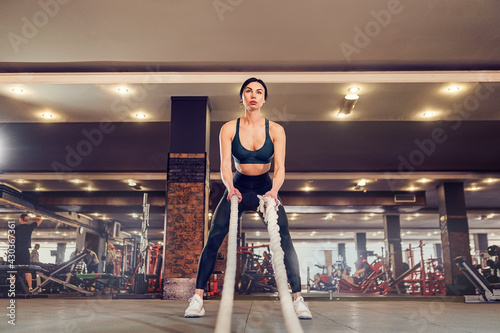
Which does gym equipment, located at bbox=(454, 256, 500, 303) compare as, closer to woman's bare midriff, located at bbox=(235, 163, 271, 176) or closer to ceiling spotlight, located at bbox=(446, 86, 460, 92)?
ceiling spotlight, located at bbox=(446, 86, 460, 92)

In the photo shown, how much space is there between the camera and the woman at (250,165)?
2283 millimetres

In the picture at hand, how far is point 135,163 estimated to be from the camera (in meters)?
11.0

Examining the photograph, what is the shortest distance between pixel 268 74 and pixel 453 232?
8612 mm

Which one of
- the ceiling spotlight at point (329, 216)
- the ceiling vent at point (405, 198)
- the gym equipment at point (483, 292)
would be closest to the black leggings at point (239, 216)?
the gym equipment at point (483, 292)

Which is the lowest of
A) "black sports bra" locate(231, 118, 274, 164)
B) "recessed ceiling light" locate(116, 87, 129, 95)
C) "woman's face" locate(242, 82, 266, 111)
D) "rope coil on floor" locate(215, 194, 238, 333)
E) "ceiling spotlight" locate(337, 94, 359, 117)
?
"rope coil on floor" locate(215, 194, 238, 333)

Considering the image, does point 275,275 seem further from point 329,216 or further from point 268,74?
point 329,216

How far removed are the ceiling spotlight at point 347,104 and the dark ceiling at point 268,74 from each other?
0.13 metres

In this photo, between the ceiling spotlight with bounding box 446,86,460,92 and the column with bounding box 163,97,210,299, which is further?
the ceiling spotlight with bounding box 446,86,460,92

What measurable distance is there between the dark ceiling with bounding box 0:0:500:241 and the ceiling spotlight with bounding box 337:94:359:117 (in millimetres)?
134

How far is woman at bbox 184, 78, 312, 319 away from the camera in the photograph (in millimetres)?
2283

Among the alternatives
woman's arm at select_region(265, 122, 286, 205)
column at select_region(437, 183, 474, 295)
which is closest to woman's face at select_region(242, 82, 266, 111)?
woman's arm at select_region(265, 122, 286, 205)

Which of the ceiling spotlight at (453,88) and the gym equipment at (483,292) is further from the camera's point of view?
the ceiling spotlight at (453,88)

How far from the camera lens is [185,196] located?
6.07 metres

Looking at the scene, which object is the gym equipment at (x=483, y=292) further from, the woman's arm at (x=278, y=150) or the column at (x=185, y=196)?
the woman's arm at (x=278, y=150)
